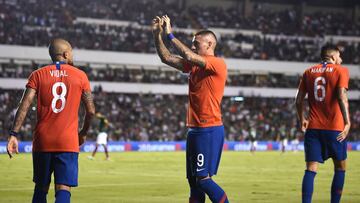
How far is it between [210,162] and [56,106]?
2405 millimetres

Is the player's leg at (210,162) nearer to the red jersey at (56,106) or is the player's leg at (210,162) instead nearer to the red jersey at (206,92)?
the red jersey at (206,92)

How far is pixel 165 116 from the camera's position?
212ft

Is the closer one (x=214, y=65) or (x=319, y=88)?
(x=214, y=65)

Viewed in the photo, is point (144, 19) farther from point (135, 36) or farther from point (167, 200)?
point (167, 200)

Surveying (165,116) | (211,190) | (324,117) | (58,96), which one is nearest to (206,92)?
(211,190)

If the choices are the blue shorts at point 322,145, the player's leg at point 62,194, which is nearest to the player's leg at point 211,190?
the player's leg at point 62,194

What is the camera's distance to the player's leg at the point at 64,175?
10.2 m

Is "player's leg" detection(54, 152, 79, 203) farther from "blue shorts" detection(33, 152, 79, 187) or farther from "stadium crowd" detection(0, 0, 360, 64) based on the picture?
"stadium crowd" detection(0, 0, 360, 64)

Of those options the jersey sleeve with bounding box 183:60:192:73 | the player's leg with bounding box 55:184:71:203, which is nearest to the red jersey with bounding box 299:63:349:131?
the jersey sleeve with bounding box 183:60:192:73

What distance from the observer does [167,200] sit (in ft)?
56.8

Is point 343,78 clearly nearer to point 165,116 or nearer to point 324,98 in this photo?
point 324,98

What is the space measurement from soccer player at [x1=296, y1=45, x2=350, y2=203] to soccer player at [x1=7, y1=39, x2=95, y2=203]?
439 cm

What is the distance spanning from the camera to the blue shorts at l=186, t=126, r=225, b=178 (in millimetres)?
11375

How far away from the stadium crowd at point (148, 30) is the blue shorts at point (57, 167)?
54.0 metres
